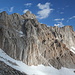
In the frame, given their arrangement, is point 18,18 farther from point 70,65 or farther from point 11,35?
point 70,65

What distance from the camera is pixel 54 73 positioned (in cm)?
5156

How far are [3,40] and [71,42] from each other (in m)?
79.1

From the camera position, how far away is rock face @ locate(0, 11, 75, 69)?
157ft

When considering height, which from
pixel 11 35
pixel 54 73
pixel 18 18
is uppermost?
pixel 18 18

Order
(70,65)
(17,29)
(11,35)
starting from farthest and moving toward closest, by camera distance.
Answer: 1. (70,65)
2. (17,29)
3. (11,35)

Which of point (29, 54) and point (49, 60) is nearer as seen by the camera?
point (29, 54)

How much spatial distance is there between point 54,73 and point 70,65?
1581 centimetres

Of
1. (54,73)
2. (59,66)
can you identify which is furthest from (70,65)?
(54,73)

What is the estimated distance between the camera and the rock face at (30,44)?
4800 centimetres

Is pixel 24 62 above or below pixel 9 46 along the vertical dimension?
below

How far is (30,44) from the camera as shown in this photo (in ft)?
173

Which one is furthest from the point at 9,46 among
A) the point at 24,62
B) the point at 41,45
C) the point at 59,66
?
the point at 59,66

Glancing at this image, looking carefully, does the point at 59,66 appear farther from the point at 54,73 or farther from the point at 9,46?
the point at 9,46

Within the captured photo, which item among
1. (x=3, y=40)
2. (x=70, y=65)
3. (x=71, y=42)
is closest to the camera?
(x=3, y=40)
